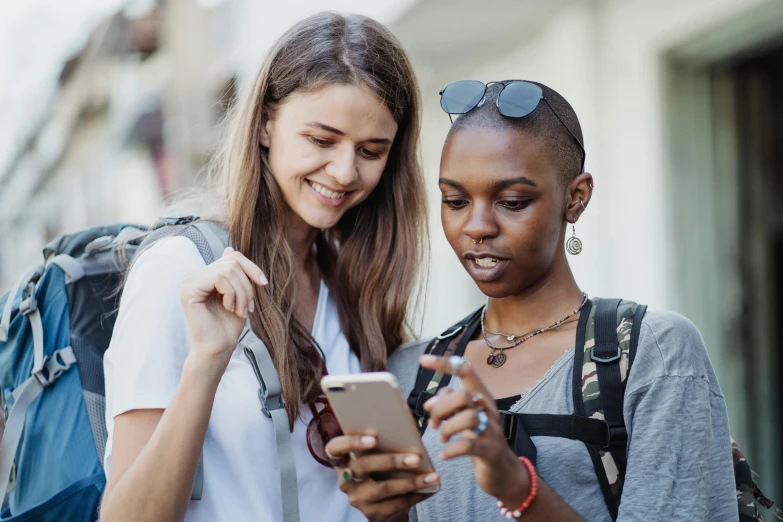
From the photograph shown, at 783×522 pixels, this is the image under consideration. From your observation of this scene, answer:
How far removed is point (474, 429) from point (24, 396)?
149 cm

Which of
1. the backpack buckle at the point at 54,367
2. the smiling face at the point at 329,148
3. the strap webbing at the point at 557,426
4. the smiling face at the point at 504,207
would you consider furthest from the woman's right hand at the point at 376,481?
the backpack buckle at the point at 54,367

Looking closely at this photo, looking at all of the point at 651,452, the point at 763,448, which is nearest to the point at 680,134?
the point at 763,448

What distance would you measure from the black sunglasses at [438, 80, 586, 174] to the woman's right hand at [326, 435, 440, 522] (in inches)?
36.7

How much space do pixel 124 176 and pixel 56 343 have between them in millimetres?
21660

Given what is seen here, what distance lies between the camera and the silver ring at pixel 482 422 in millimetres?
1748

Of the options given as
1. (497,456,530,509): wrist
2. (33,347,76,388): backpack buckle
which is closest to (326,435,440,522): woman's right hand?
(497,456,530,509): wrist

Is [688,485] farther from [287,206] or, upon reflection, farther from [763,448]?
[763,448]

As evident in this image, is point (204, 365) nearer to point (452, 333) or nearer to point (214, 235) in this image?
point (214, 235)

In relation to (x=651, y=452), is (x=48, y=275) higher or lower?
higher

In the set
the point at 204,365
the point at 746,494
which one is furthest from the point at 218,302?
the point at 746,494

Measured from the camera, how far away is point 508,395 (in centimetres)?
232

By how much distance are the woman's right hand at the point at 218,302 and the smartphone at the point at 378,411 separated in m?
0.37

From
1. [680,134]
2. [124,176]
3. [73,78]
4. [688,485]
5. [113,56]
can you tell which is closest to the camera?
[688,485]

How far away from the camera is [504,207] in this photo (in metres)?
2.31
